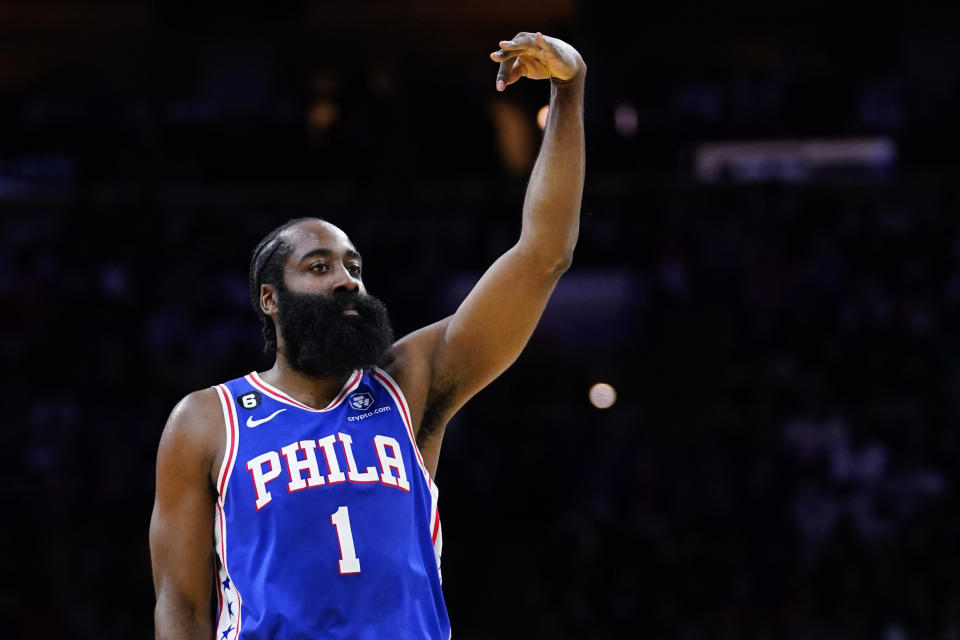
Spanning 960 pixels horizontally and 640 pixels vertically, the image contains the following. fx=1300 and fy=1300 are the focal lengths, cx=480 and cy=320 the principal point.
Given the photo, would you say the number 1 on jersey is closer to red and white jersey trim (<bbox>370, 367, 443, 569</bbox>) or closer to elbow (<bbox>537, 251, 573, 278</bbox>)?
red and white jersey trim (<bbox>370, 367, 443, 569</bbox>)

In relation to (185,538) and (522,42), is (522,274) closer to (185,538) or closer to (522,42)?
(522,42)

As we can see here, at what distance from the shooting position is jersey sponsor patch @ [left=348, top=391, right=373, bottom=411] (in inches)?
135

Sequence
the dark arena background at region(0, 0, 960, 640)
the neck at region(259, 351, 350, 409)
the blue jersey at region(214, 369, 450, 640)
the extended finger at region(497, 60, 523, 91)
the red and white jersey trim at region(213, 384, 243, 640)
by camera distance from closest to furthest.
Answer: the blue jersey at region(214, 369, 450, 640) < the red and white jersey trim at region(213, 384, 243, 640) < the extended finger at region(497, 60, 523, 91) < the neck at region(259, 351, 350, 409) < the dark arena background at region(0, 0, 960, 640)

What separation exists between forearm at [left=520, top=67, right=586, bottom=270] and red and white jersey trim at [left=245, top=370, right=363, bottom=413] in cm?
59

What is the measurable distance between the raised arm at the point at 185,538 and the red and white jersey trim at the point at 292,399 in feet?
0.67

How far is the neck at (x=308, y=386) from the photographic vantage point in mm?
3490

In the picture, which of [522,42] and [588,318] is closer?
[522,42]

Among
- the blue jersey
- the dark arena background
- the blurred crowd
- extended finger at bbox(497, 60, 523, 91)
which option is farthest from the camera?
the dark arena background

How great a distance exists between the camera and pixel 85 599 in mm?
9953

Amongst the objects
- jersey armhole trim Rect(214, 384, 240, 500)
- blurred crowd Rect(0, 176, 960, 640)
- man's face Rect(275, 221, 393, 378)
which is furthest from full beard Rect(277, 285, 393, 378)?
blurred crowd Rect(0, 176, 960, 640)

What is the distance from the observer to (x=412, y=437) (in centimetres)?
342

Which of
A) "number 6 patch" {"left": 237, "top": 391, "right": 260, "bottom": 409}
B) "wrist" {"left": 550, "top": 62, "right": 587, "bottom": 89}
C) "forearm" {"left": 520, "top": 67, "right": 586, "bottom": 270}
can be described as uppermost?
"wrist" {"left": 550, "top": 62, "right": 587, "bottom": 89}

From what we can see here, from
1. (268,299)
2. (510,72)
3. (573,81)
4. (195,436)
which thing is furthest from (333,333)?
(573,81)

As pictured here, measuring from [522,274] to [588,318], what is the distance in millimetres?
9791
